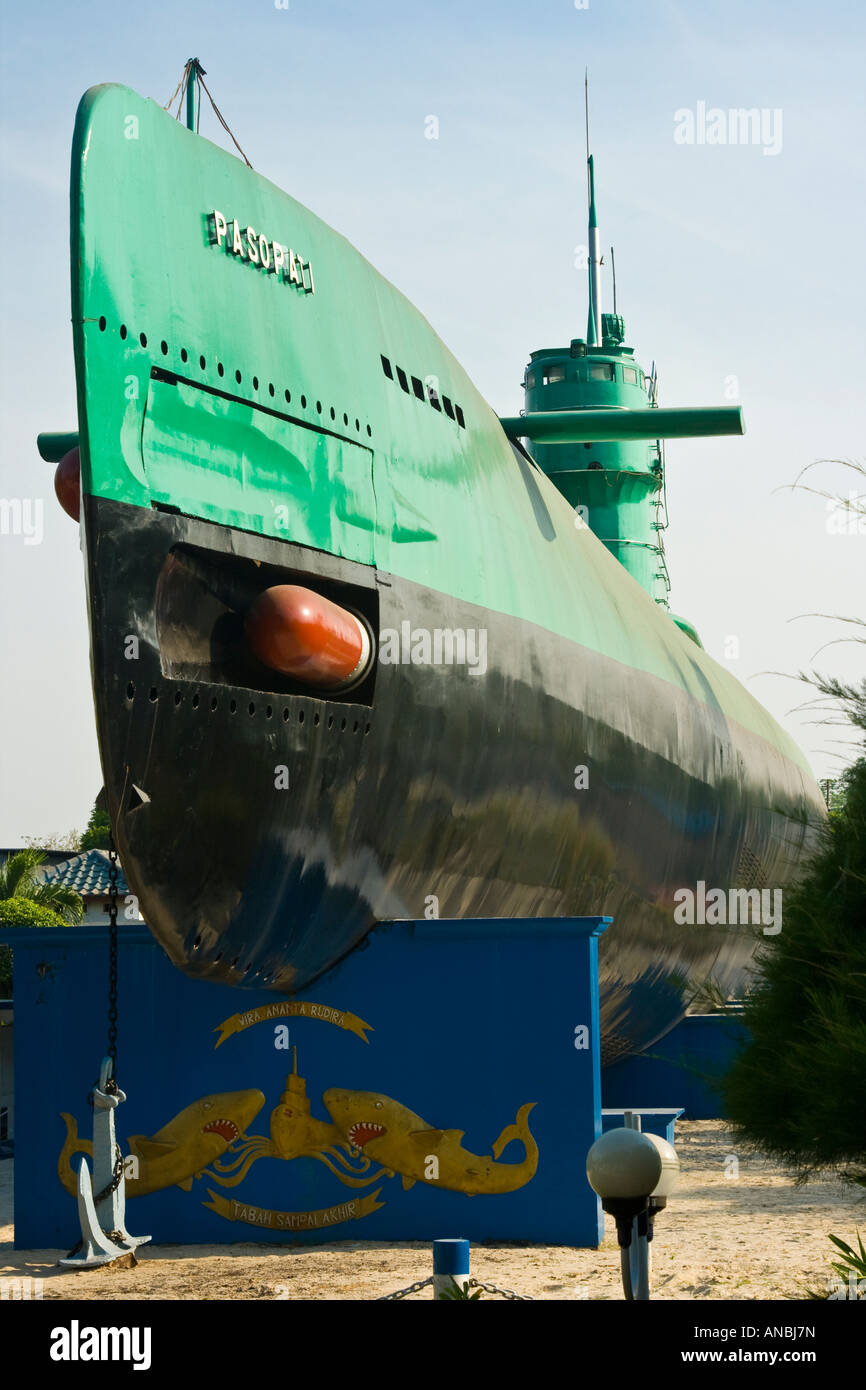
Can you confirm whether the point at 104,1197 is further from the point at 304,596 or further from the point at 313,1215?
the point at 304,596

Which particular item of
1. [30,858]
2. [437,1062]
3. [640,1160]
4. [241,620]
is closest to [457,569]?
[241,620]

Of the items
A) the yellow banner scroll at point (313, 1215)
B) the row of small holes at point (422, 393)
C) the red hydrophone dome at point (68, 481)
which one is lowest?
the yellow banner scroll at point (313, 1215)

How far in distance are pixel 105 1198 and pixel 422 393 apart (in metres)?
7.18

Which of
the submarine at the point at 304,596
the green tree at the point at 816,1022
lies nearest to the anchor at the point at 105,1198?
the submarine at the point at 304,596

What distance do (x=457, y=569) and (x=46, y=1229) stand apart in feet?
22.5

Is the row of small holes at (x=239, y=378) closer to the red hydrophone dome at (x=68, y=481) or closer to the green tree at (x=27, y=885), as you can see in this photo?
the red hydrophone dome at (x=68, y=481)

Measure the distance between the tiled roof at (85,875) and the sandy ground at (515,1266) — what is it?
30.4 metres

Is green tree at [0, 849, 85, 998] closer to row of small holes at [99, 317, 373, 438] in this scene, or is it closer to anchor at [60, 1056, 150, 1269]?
anchor at [60, 1056, 150, 1269]

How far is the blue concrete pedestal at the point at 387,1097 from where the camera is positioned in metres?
12.4

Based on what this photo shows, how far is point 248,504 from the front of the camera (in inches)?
408

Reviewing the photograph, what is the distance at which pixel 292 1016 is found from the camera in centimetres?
1266

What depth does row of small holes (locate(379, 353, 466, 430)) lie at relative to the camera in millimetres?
12383

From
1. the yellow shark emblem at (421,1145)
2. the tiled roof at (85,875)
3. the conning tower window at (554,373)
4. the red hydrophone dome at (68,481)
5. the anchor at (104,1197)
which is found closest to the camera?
the red hydrophone dome at (68,481)

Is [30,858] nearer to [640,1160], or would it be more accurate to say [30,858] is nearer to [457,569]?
[457,569]
